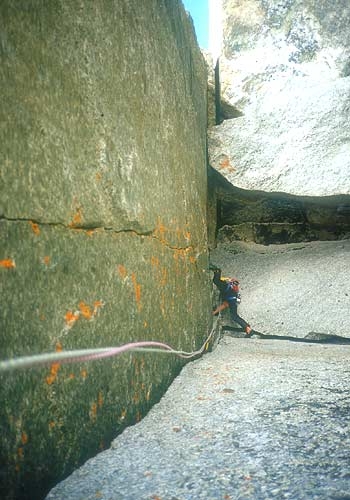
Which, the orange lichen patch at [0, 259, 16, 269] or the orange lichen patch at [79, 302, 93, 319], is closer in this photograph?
the orange lichen patch at [0, 259, 16, 269]

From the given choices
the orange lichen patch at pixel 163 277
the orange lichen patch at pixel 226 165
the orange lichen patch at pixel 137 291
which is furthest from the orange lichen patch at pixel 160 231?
the orange lichen patch at pixel 226 165

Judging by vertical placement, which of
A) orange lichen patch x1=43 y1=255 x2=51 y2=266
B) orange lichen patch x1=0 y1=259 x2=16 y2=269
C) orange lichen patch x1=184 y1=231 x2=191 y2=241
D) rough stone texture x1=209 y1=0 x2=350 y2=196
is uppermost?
rough stone texture x1=209 y1=0 x2=350 y2=196

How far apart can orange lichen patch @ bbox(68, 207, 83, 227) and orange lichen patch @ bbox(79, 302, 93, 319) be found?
0.18 m

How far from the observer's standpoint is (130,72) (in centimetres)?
125

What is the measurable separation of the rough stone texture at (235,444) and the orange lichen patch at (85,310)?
0.34 metres

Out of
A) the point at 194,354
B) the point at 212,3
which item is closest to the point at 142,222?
the point at 194,354

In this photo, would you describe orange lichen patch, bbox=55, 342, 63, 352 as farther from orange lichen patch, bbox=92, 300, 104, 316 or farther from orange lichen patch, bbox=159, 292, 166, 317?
orange lichen patch, bbox=159, 292, 166, 317

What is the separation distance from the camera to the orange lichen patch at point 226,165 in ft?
8.82

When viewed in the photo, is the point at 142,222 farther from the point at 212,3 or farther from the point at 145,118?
the point at 212,3

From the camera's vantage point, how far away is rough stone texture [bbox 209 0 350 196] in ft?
8.48

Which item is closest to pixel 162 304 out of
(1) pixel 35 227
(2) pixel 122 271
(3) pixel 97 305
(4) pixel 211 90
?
(2) pixel 122 271

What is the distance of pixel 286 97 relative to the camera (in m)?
2.75

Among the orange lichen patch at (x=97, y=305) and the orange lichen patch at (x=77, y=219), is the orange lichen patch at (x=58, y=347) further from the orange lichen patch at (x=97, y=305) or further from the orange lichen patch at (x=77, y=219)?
the orange lichen patch at (x=77, y=219)

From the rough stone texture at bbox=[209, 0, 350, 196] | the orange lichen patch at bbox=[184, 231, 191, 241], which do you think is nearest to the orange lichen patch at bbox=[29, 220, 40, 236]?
the orange lichen patch at bbox=[184, 231, 191, 241]
